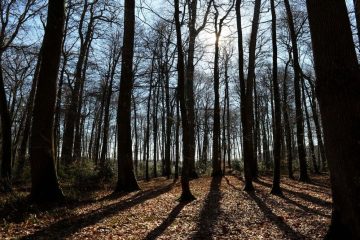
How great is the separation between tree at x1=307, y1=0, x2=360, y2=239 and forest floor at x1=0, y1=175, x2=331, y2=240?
2323mm

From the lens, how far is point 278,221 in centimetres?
807

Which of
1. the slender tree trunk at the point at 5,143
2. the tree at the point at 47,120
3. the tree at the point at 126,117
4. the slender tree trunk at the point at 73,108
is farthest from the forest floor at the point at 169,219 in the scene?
the slender tree trunk at the point at 73,108

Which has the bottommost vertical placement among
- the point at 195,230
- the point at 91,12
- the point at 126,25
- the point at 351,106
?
the point at 195,230

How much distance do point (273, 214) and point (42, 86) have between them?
7406mm

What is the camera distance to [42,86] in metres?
10.0

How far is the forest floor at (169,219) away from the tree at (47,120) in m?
0.62

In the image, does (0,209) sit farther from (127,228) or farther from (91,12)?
(91,12)

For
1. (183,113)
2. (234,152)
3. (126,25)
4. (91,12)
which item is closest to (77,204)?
(183,113)

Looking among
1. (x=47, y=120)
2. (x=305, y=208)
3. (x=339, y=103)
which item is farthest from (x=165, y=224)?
(x=339, y=103)

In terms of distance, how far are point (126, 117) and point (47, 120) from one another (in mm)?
4402

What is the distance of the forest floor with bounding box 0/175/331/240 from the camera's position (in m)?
6.80

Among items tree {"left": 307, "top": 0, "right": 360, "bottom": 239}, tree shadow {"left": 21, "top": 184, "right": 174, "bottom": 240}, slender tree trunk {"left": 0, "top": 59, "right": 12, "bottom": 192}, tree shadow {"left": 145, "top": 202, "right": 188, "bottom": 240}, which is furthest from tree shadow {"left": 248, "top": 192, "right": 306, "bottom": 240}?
slender tree trunk {"left": 0, "top": 59, "right": 12, "bottom": 192}

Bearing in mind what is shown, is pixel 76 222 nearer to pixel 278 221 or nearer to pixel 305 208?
pixel 278 221

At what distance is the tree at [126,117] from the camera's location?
1383cm
